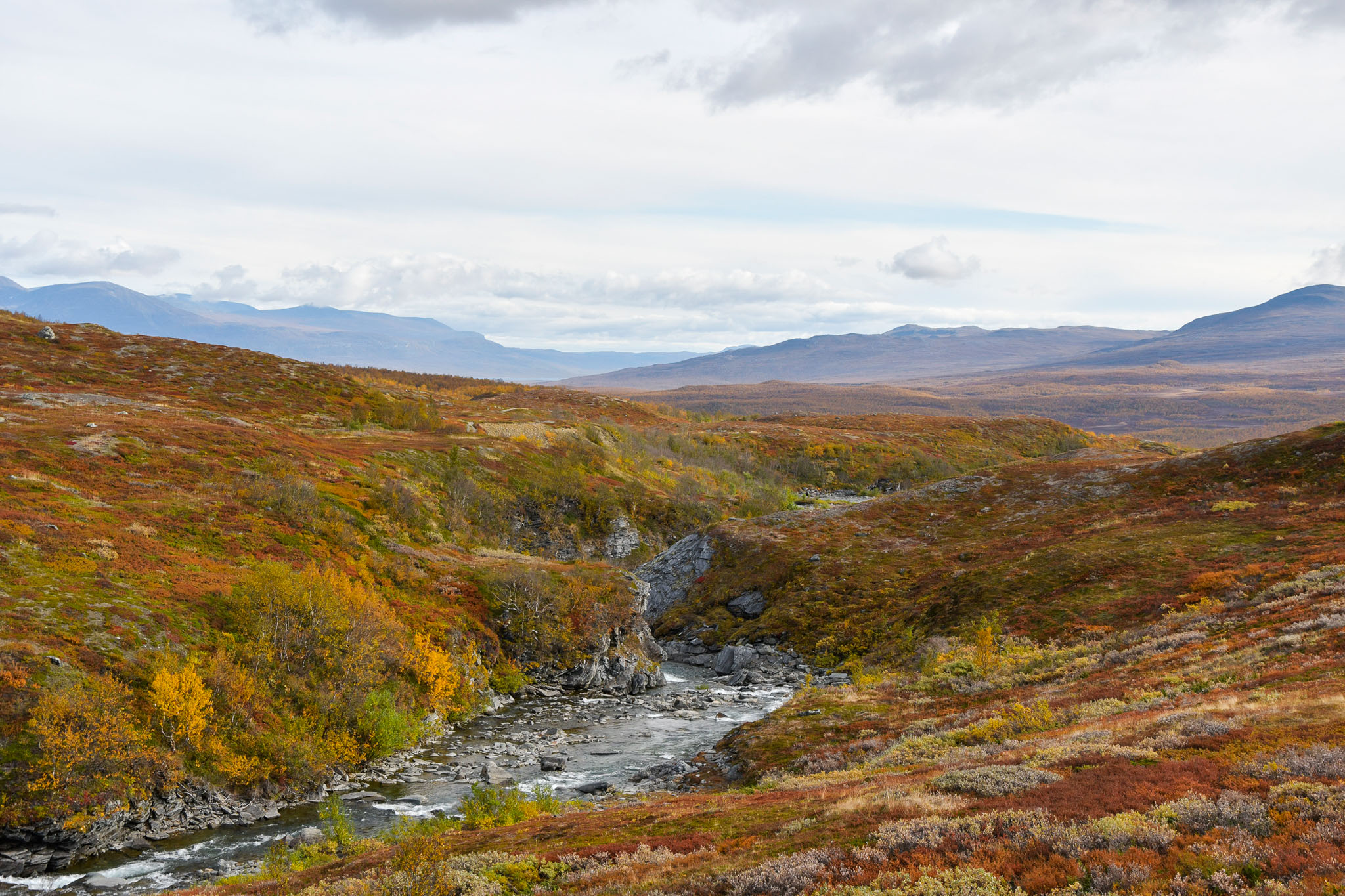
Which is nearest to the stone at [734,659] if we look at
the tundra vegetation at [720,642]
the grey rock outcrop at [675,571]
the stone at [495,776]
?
the tundra vegetation at [720,642]

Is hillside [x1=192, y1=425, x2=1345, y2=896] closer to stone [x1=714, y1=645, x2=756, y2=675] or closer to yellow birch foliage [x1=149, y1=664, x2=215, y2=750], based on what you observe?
stone [x1=714, y1=645, x2=756, y2=675]

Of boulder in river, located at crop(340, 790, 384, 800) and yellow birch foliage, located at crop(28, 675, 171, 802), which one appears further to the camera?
boulder in river, located at crop(340, 790, 384, 800)

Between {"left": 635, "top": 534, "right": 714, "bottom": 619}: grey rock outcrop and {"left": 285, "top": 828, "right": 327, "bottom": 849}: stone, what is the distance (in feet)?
136

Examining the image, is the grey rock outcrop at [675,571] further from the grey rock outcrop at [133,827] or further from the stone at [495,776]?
the grey rock outcrop at [133,827]

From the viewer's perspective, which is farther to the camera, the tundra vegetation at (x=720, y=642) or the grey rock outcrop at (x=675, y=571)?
the grey rock outcrop at (x=675, y=571)

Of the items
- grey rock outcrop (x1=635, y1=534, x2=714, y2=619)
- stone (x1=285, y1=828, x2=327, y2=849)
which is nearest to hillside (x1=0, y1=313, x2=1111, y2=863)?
stone (x1=285, y1=828, x2=327, y2=849)

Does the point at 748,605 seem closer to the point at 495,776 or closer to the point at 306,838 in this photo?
the point at 495,776

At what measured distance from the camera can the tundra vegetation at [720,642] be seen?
41.0ft

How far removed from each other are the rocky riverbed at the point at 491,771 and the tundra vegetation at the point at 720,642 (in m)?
1.23

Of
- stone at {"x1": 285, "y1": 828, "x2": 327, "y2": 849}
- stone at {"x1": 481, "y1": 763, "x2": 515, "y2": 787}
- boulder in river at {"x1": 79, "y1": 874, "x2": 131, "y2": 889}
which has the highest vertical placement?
boulder in river at {"x1": 79, "y1": 874, "x2": 131, "y2": 889}

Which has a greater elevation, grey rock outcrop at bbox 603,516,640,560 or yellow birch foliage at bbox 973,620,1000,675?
yellow birch foliage at bbox 973,620,1000,675

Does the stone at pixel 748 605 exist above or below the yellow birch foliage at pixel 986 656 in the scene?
below

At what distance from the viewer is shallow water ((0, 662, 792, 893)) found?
70.1 feet

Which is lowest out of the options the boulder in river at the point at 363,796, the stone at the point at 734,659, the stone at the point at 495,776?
the stone at the point at 734,659
